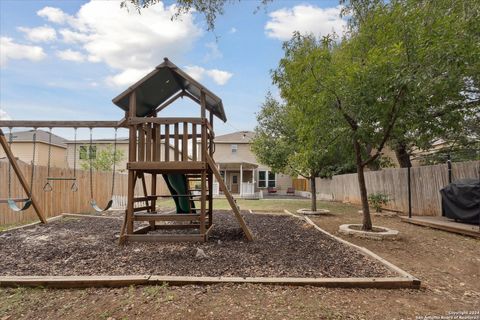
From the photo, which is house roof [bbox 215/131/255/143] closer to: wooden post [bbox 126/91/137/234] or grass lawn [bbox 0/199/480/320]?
wooden post [bbox 126/91/137/234]

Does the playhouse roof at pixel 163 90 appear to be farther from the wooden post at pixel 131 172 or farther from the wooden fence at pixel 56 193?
the wooden fence at pixel 56 193

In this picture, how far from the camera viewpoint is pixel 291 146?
13930 mm

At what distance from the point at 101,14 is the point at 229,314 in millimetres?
5832

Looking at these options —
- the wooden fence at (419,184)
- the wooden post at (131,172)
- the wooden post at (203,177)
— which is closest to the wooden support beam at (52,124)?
the wooden post at (131,172)

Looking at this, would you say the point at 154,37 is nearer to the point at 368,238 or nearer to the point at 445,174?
the point at 368,238

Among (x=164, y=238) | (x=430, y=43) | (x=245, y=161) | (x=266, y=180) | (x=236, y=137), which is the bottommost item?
(x=164, y=238)

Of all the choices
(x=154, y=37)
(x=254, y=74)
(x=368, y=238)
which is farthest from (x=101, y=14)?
(x=368, y=238)

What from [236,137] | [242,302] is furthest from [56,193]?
[236,137]

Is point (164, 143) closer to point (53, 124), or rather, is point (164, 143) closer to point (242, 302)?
point (53, 124)

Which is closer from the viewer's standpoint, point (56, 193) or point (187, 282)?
point (187, 282)

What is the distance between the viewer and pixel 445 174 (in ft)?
30.5

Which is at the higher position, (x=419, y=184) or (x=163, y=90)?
(x=163, y=90)

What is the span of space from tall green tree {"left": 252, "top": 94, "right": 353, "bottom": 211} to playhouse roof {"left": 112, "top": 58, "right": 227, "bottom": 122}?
2285 millimetres

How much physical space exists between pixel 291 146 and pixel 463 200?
24.0 feet
